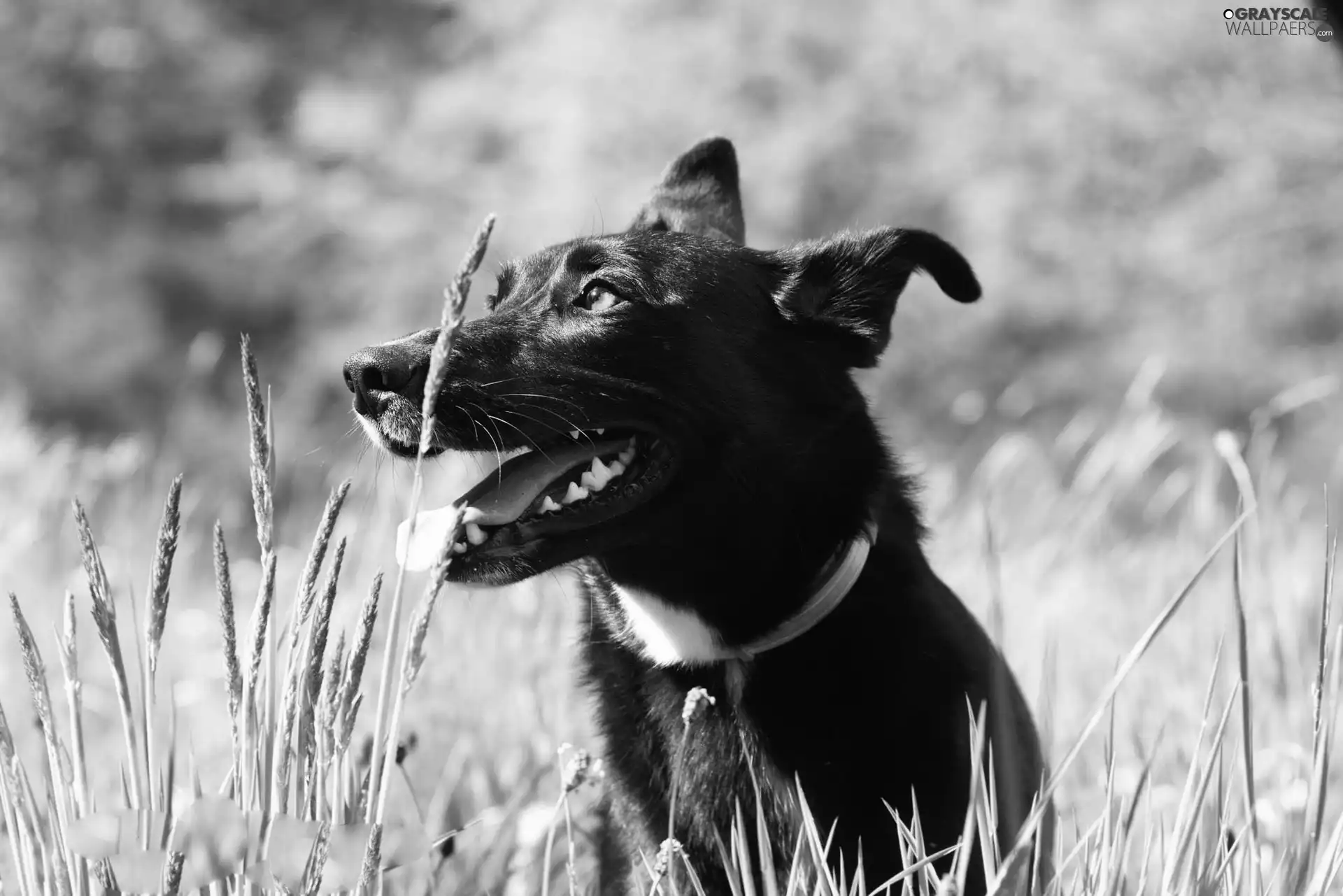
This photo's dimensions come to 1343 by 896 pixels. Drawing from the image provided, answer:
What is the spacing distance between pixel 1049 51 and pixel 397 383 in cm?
744

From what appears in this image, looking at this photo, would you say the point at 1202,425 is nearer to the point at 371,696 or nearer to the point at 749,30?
the point at 749,30

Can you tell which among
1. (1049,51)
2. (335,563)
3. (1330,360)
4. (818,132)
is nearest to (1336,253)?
(1330,360)

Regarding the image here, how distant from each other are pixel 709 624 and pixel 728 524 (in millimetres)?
193

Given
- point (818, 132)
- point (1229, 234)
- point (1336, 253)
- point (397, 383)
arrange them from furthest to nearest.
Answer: point (818, 132) < point (1336, 253) < point (1229, 234) < point (397, 383)

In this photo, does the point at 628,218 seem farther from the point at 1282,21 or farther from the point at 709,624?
the point at 709,624

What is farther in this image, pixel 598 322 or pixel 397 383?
pixel 598 322

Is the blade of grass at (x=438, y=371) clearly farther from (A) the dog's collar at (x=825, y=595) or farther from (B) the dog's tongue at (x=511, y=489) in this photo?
(A) the dog's collar at (x=825, y=595)

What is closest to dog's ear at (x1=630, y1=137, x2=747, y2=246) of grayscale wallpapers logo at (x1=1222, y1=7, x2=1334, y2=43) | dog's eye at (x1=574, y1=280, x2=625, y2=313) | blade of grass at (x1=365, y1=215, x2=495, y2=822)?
dog's eye at (x1=574, y1=280, x2=625, y2=313)

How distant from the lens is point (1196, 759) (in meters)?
1.53

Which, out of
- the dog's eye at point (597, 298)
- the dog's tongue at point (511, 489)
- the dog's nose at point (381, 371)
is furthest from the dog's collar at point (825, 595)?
the dog's nose at point (381, 371)

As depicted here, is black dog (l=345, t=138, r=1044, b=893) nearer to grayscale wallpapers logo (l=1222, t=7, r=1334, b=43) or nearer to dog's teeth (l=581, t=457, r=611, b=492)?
dog's teeth (l=581, t=457, r=611, b=492)

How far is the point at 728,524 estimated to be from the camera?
7.39 ft

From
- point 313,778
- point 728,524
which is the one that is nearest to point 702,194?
point 728,524

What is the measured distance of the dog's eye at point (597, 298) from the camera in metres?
2.35
